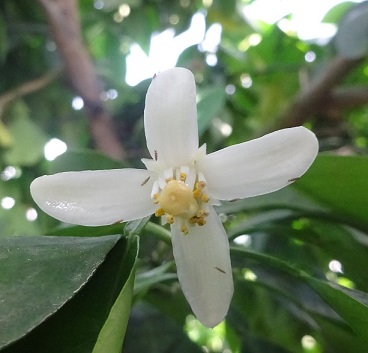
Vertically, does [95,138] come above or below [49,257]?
below

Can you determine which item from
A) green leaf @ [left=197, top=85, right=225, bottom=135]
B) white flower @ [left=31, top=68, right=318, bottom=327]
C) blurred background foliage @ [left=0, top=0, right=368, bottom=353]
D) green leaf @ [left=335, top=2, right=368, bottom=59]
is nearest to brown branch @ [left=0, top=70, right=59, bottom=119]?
blurred background foliage @ [left=0, top=0, right=368, bottom=353]

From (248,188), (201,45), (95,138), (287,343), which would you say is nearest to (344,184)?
(248,188)

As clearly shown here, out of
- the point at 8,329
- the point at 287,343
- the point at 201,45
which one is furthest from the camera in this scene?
the point at 201,45

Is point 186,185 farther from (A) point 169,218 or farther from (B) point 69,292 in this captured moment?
(B) point 69,292

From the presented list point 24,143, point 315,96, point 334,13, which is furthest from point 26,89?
point 334,13

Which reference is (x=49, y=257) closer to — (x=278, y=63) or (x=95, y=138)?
(x=95, y=138)

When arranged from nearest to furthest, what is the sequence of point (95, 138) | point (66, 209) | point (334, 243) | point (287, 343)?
point (66, 209), point (334, 243), point (287, 343), point (95, 138)

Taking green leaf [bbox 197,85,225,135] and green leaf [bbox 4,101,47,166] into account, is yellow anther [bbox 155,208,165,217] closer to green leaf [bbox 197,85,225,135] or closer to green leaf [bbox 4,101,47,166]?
green leaf [bbox 197,85,225,135]

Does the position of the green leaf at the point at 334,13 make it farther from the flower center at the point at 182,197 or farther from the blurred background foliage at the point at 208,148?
the flower center at the point at 182,197
